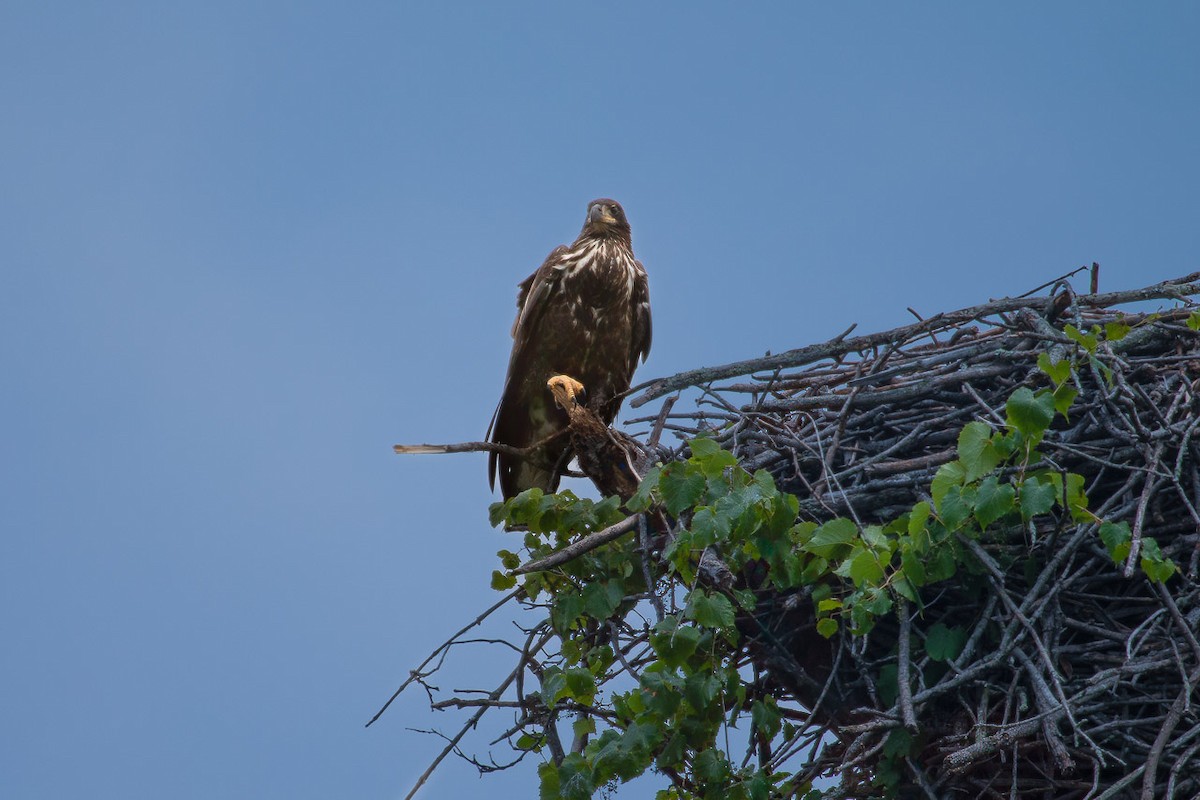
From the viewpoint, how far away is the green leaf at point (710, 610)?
344cm

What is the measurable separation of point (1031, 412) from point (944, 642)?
0.76m

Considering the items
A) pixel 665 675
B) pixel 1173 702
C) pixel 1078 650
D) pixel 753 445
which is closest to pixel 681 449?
pixel 753 445

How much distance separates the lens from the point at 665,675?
3490mm

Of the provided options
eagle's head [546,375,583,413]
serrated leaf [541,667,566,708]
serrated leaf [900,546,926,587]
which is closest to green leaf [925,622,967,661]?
serrated leaf [900,546,926,587]

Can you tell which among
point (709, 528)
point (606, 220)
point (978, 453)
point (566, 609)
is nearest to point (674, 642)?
point (709, 528)

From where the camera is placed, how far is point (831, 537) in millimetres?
3469

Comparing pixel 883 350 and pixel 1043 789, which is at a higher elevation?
pixel 883 350

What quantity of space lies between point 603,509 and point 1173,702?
1799 millimetres

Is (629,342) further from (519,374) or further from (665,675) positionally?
(665,675)

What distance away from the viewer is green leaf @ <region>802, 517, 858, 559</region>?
11.4 feet

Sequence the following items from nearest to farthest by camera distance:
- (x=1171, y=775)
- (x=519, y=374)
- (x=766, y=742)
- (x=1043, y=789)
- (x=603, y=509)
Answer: (x=1171, y=775), (x=1043, y=789), (x=766, y=742), (x=603, y=509), (x=519, y=374)

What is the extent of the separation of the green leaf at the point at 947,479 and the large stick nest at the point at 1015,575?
0.89 ft

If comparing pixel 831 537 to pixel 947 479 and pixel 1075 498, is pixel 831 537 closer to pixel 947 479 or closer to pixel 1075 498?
pixel 947 479

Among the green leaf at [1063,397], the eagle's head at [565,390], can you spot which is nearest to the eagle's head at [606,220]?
the eagle's head at [565,390]
